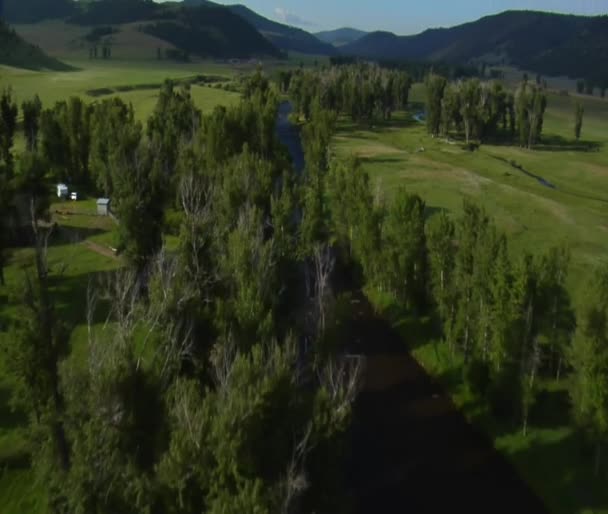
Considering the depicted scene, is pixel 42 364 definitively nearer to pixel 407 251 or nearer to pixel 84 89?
pixel 407 251

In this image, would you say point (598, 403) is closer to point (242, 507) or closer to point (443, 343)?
point (443, 343)

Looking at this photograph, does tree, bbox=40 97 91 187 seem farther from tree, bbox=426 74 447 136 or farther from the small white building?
tree, bbox=426 74 447 136

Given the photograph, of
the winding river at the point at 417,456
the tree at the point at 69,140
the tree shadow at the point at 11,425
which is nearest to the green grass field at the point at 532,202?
the winding river at the point at 417,456

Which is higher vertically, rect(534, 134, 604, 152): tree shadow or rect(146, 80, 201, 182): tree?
rect(146, 80, 201, 182): tree

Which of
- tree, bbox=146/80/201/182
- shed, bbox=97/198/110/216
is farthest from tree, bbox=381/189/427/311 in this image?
shed, bbox=97/198/110/216

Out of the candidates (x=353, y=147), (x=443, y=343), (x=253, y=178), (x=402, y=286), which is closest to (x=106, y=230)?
(x=253, y=178)

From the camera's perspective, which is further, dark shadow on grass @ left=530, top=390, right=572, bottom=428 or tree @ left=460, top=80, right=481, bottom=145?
tree @ left=460, top=80, right=481, bottom=145
